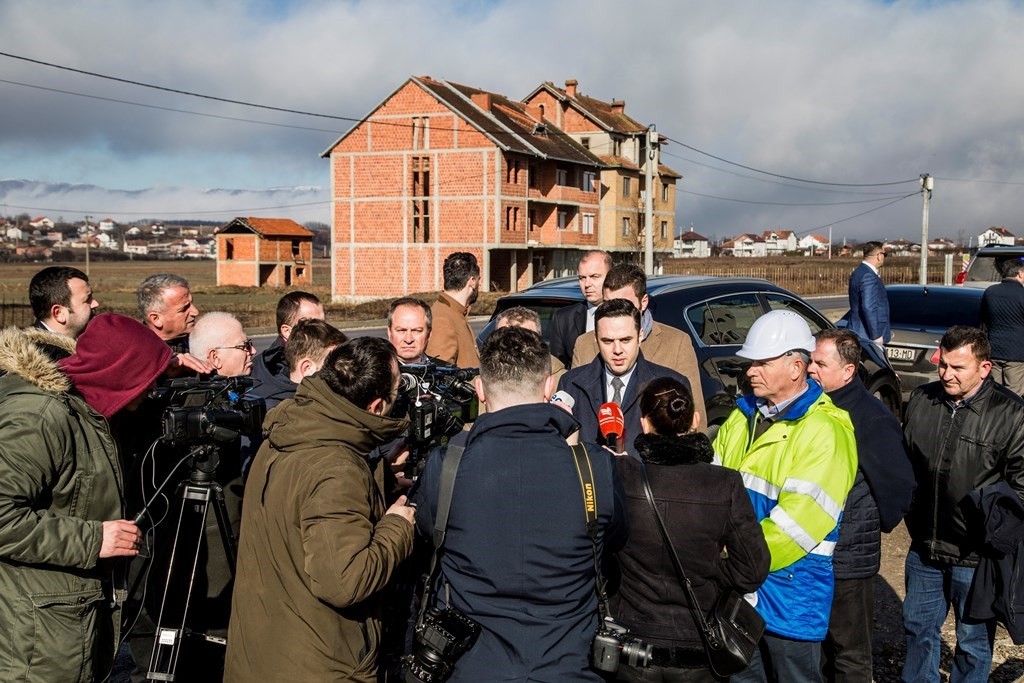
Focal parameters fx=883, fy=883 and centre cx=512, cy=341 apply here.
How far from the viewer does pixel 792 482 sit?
3463 millimetres

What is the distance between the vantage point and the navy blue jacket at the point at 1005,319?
28.0 ft

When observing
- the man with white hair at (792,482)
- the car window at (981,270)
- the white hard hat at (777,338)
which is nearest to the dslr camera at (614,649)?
the man with white hair at (792,482)

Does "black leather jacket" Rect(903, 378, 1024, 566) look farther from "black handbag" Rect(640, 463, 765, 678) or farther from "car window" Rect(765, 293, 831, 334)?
"car window" Rect(765, 293, 831, 334)

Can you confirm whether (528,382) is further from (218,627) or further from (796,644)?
(218,627)

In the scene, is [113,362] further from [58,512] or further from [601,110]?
[601,110]

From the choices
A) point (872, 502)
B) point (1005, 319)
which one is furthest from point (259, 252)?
point (872, 502)

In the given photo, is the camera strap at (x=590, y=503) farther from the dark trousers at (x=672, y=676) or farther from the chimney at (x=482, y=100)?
the chimney at (x=482, y=100)

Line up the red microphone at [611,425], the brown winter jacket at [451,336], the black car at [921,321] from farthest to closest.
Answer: the black car at [921,321]
the brown winter jacket at [451,336]
the red microphone at [611,425]

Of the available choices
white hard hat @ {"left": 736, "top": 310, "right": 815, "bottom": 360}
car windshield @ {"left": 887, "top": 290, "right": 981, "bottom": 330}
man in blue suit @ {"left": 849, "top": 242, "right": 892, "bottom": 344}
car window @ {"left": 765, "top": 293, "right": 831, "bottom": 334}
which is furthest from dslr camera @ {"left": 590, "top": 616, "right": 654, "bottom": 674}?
car windshield @ {"left": 887, "top": 290, "right": 981, "bottom": 330}

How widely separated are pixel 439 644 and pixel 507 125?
51.2m

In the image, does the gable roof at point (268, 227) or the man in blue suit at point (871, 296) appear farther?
the gable roof at point (268, 227)

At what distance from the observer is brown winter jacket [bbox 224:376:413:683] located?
9.27 feet

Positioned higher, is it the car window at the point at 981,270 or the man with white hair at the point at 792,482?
the car window at the point at 981,270

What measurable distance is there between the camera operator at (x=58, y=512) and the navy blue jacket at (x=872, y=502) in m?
3.00
